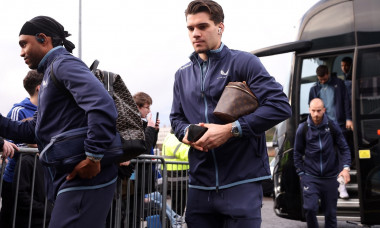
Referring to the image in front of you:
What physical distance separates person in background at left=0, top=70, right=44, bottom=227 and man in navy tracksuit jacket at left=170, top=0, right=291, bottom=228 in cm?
194

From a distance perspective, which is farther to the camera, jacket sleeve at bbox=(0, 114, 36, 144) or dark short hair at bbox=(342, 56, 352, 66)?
dark short hair at bbox=(342, 56, 352, 66)

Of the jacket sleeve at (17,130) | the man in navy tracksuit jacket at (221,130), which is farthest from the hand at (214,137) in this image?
the jacket sleeve at (17,130)

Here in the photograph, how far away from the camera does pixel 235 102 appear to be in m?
2.48

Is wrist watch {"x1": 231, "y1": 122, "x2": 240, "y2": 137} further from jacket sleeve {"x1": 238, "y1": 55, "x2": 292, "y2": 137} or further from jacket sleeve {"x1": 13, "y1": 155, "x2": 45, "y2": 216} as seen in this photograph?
jacket sleeve {"x1": 13, "y1": 155, "x2": 45, "y2": 216}

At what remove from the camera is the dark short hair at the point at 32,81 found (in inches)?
177

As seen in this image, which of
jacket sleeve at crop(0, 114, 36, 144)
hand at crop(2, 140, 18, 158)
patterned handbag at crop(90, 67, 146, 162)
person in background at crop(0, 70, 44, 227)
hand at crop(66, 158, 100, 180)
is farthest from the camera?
person in background at crop(0, 70, 44, 227)

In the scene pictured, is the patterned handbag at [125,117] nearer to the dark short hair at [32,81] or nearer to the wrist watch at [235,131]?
the wrist watch at [235,131]

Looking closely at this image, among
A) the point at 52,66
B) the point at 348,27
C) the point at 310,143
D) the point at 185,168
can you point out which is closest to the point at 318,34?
the point at 348,27

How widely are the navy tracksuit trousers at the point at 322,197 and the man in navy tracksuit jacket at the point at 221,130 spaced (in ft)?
12.7

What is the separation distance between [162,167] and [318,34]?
3894 mm

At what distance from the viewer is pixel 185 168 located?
5.81m

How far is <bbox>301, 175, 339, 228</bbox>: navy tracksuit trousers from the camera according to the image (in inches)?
243

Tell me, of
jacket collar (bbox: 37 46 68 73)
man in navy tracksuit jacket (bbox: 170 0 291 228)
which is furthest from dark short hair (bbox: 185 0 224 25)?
jacket collar (bbox: 37 46 68 73)

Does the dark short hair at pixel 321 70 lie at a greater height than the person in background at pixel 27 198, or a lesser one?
greater
